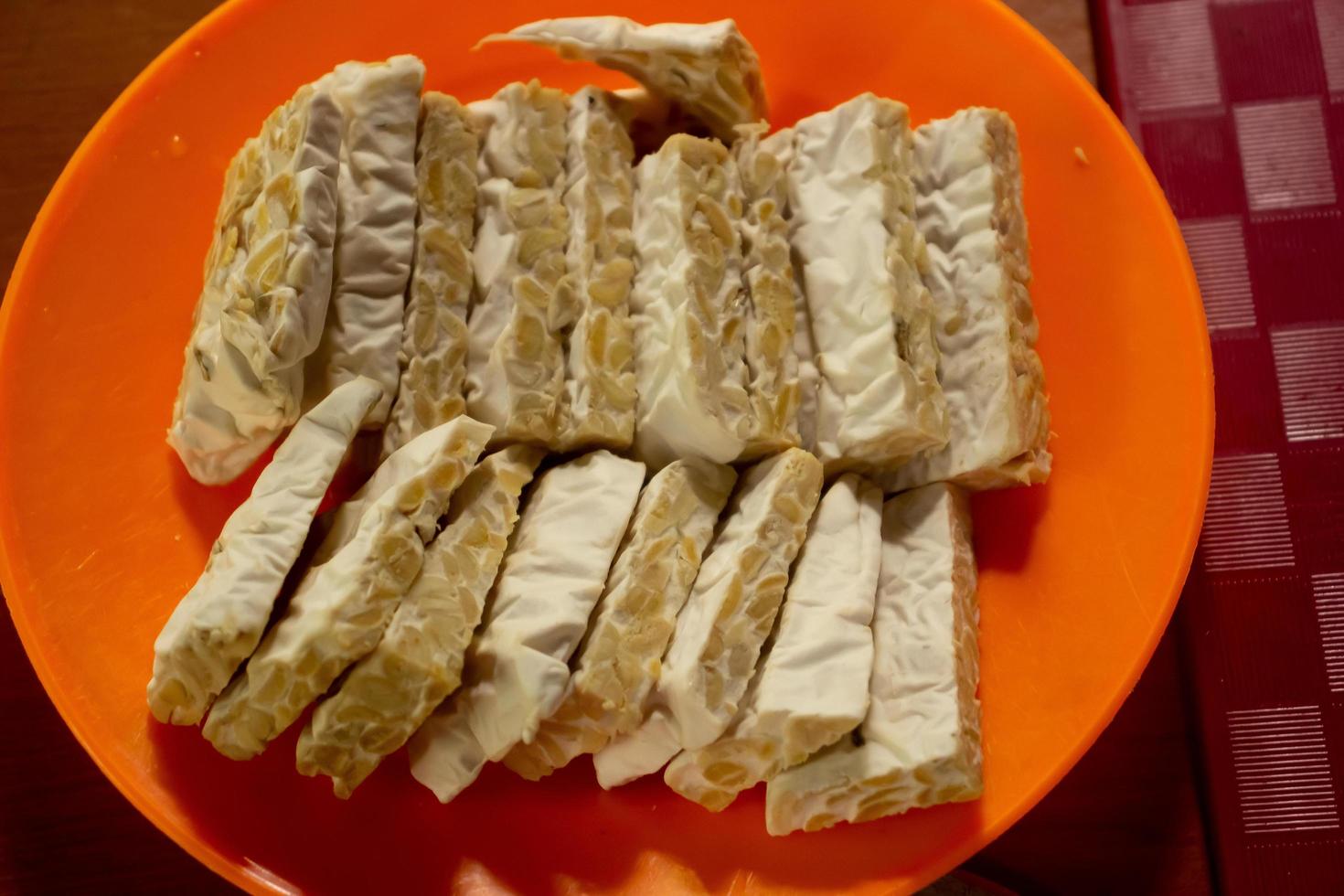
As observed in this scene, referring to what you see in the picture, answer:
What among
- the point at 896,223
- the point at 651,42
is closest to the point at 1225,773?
the point at 896,223

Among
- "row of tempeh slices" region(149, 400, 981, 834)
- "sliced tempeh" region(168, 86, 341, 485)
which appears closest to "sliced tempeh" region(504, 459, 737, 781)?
"row of tempeh slices" region(149, 400, 981, 834)

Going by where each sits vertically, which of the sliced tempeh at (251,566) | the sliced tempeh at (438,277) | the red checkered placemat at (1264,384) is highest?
the sliced tempeh at (438,277)

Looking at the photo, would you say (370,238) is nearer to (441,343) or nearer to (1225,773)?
(441,343)

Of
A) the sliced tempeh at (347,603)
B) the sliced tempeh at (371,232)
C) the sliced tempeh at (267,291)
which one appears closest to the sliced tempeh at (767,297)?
the sliced tempeh at (347,603)

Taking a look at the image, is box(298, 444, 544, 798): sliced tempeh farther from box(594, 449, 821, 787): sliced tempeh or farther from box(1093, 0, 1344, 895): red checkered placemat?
box(1093, 0, 1344, 895): red checkered placemat

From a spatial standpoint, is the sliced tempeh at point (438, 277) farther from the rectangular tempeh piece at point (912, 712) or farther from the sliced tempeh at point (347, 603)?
the rectangular tempeh piece at point (912, 712)

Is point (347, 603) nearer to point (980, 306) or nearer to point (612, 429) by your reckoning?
point (612, 429)
